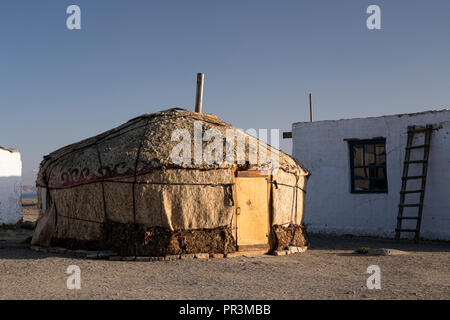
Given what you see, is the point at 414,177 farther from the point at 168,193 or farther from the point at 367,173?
the point at 168,193

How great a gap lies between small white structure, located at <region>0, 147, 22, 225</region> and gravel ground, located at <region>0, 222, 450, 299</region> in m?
6.86

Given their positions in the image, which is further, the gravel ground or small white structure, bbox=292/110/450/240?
small white structure, bbox=292/110/450/240

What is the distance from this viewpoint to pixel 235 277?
258 inches

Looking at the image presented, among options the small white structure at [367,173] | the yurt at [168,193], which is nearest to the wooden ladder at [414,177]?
the small white structure at [367,173]

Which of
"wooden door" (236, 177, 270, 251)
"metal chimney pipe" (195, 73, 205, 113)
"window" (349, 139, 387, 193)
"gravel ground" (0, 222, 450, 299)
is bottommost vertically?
"gravel ground" (0, 222, 450, 299)

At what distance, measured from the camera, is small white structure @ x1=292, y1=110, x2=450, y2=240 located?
11117 millimetres

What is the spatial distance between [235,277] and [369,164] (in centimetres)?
678

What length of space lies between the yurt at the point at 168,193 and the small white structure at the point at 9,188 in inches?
263

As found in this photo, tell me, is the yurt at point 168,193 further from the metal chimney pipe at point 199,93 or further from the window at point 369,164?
the window at point 369,164

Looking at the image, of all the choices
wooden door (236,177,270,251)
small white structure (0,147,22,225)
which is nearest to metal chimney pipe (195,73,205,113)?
wooden door (236,177,270,251)

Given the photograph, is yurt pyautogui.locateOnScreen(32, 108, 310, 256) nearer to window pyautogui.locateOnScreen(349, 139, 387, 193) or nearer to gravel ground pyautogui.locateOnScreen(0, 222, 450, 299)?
gravel ground pyautogui.locateOnScreen(0, 222, 450, 299)
